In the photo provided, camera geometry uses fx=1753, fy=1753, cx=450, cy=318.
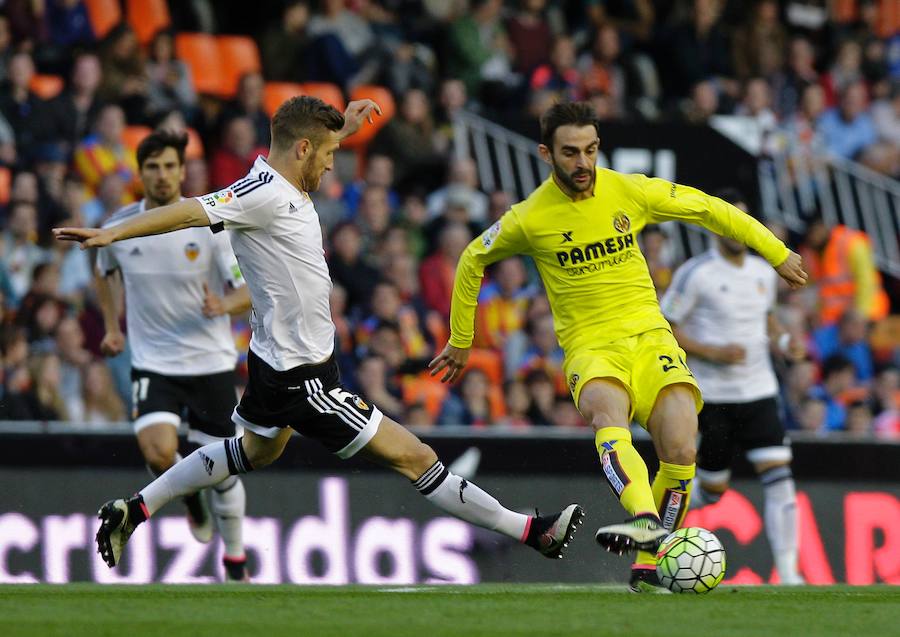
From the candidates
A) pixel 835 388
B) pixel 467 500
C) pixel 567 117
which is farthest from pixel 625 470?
pixel 835 388

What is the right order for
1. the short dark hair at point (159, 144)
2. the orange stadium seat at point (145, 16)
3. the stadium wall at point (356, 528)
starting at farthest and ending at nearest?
the orange stadium seat at point (145, 16), the stadium wall at point (356, 528), the short dark hair at point (159, 144)

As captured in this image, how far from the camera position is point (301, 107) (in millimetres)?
7996

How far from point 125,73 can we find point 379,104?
245 cm

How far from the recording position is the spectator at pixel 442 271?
14.8 meters

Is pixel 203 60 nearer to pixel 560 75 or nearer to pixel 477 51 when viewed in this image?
pixel 477 51

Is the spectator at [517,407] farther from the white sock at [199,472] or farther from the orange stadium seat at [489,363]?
the white sock at [199,472]

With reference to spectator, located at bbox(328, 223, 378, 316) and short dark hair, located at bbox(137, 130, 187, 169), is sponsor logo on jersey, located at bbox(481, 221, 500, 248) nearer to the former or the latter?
short dark hair, located at bbox(137, 130, 187, 169)

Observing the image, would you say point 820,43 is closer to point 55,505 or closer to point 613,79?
point 613,79

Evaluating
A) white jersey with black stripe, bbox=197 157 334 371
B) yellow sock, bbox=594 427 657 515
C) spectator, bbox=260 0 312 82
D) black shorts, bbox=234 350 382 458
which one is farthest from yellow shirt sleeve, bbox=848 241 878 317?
white jersey with black stripe, bbox=197 157 334 371

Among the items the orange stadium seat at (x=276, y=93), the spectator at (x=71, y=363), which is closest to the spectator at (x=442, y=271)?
the orange stadium seat at (x=276, y=93)

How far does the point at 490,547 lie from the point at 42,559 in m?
2.88

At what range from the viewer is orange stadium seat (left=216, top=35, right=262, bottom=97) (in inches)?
661

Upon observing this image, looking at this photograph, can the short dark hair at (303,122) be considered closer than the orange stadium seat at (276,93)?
Yes

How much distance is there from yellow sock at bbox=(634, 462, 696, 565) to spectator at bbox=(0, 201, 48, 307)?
248 inches
